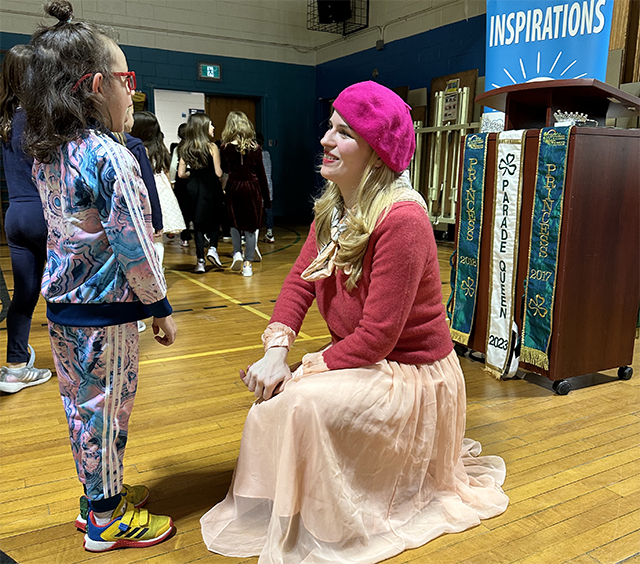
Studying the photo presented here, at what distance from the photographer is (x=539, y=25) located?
3.91 m

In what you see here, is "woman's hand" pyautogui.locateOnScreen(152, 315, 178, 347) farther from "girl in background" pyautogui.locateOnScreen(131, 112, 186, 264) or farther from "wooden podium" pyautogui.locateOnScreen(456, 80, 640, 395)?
"girl in background" pyautogui.locateOnScreen(131, 112, 186, 264)

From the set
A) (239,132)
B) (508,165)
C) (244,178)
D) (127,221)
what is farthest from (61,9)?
(244,178)

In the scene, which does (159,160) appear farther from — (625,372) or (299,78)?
(299,78)

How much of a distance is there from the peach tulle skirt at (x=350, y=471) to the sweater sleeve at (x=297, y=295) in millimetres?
205

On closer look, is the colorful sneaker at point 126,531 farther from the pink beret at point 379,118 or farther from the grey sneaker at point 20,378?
the grey sneaker at point 20,378

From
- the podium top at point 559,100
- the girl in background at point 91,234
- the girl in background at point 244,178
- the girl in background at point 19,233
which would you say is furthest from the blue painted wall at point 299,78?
the girl in background at point 91,234

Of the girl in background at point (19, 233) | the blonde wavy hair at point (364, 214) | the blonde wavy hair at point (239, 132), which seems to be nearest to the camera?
the blonde wavy hair at point (364, 214)

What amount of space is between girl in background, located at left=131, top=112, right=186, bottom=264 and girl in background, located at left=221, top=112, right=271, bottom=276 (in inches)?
26.4

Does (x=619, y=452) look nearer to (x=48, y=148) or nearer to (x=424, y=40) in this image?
(x=48, y=148)

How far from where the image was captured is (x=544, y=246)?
2668mm

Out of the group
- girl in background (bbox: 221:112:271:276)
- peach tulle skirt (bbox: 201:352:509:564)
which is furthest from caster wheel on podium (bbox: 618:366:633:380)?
girl in background (bbox: 221:112:271:276)

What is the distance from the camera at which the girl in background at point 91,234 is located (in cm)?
132

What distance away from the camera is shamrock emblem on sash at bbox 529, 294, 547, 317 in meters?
2.69

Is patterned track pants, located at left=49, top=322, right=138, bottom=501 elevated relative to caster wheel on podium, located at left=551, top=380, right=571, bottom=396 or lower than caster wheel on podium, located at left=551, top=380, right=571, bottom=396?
elevated
